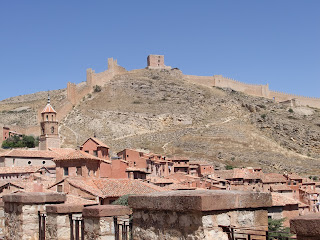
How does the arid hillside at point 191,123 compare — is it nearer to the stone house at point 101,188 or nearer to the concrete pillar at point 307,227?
the stone house at point 101,188

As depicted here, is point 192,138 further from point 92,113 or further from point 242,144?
point 92,113

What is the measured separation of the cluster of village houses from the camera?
22859mm

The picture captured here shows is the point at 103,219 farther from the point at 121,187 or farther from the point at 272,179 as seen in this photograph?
the point at 272,179

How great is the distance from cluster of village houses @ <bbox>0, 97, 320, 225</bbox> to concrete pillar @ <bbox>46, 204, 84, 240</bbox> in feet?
25.8

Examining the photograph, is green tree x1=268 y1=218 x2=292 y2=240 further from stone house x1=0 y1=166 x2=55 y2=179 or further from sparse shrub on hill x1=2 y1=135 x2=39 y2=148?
sparse shrub on hill x1=2 y1=135 x2=39 y2=148

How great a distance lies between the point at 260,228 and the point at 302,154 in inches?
3206

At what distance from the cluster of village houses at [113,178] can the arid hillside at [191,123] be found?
54.3 feet

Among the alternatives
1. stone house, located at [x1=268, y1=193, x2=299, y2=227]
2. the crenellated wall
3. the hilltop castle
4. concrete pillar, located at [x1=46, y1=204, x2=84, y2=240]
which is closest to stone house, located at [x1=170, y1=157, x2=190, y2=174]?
stone house, located at [x1=268, y1=193, x2=299, y2=227]

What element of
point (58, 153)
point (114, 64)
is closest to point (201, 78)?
point (114, 64)

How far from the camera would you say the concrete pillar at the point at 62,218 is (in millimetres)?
6266

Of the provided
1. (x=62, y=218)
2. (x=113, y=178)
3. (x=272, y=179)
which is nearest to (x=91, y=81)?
(x=272, y=179)

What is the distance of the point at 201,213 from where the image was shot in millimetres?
3861

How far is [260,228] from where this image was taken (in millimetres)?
4258

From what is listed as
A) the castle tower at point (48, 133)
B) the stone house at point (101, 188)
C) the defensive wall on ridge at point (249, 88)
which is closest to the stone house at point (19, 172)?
the castle tower at point (48, 133)
